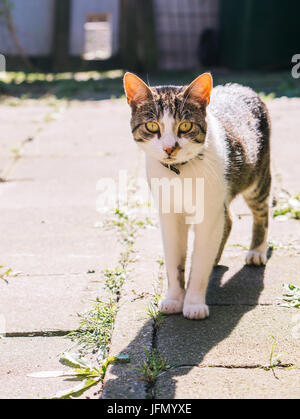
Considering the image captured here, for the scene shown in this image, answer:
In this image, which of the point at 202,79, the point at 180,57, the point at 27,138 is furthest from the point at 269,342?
the point at 180,57

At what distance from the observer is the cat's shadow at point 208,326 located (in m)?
2.12

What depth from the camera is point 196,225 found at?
2568 millimetres

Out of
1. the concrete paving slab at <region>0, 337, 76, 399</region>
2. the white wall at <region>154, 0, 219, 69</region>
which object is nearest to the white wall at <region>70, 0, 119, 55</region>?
the white wall at <region>154, 0, 219, 69</region>

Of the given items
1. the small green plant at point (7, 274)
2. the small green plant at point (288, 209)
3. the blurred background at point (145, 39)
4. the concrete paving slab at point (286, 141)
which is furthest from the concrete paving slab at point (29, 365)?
the blurred background at point (145, 39)

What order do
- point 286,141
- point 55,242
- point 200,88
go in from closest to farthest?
point 200,88, point 55,242, point 286,141

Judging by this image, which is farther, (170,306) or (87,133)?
(87,133)

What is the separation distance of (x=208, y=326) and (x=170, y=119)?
900 mm

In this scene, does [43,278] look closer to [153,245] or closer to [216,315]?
[153,245]

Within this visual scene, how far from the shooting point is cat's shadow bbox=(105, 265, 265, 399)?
83.6 inches

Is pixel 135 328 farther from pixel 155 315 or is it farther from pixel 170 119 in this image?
pixel 170 119

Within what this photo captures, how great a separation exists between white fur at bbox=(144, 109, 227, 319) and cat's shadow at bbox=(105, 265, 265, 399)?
0.08 m

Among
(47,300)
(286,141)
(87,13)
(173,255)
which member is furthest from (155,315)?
(87,13)

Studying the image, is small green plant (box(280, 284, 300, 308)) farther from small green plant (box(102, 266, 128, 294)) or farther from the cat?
small green plant (box(102, 266, 128, 294))

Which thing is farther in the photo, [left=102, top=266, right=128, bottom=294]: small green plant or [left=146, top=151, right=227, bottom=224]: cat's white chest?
[left=102, top=266, right=128, bottom=294]: small green plant
